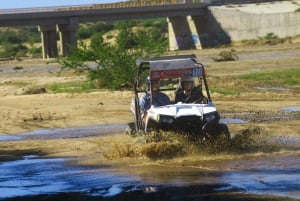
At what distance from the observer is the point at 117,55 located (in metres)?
37.8

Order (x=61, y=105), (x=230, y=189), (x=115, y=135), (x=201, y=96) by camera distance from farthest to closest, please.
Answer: (x=61, y=105) < (x=115, y=135) < (x=201, y=96) < (x=230, y=189)

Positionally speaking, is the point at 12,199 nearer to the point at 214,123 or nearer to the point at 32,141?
the point at 214,123

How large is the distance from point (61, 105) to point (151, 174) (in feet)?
59.6

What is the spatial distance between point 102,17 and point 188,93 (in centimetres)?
9538

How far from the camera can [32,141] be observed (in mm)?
22391

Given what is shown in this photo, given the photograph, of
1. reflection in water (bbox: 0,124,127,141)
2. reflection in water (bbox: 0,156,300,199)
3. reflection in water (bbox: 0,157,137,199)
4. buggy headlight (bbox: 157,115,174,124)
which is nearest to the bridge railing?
reflection in water (bbox: 0,124,127,141)

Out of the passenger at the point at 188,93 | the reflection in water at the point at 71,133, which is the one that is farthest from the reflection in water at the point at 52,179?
the reflection in water at the point at 71,133

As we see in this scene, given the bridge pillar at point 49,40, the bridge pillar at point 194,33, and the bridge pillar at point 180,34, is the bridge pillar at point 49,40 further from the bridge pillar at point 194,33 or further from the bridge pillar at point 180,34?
the bridge pillar at point 194,33

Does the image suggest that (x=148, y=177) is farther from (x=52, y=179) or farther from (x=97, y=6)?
(x=97, y=6)

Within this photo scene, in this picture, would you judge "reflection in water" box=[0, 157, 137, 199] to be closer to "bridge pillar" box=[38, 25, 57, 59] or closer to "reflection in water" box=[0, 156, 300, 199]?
"reflection in water" box=[0, 156, 300, 199]

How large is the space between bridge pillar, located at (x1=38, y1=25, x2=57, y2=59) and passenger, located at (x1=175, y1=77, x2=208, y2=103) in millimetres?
99888

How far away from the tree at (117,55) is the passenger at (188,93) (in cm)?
1906

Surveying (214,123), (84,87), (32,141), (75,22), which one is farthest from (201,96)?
(75,22)

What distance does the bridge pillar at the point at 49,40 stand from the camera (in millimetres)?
Result: 117688
